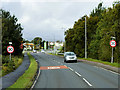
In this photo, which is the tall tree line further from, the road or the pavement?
the pavement

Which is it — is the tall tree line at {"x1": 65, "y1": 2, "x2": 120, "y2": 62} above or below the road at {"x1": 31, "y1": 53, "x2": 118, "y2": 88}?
above

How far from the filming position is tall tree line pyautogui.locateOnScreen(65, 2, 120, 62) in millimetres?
25625

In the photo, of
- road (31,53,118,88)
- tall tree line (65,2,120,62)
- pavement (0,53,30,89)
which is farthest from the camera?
tall tree line (65,2,120,62)

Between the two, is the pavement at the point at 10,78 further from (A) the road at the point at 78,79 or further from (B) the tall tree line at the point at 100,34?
(B) the tall tree line at the point at 100,34

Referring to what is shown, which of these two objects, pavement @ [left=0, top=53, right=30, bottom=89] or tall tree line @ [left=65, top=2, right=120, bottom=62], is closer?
pavement @ [left=0, top=53, right=30, bottom=89]

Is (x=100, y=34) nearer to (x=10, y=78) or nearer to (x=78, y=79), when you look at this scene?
(x=78, y=79)

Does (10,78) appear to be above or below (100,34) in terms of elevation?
below

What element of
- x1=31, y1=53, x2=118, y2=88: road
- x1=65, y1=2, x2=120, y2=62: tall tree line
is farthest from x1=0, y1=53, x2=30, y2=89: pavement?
x1=65, y1=2, x2=120, y2=62: tall tree line

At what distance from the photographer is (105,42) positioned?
89.3 feet

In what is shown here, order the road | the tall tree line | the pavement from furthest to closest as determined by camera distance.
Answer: the tall tree line, the pavement, the road

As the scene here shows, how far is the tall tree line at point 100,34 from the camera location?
25.6m

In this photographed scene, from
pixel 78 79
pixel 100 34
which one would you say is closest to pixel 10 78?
pixel 78 79

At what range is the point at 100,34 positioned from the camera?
29016 millimetres

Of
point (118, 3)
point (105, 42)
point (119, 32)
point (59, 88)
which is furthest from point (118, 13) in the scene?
point (59, 88)
